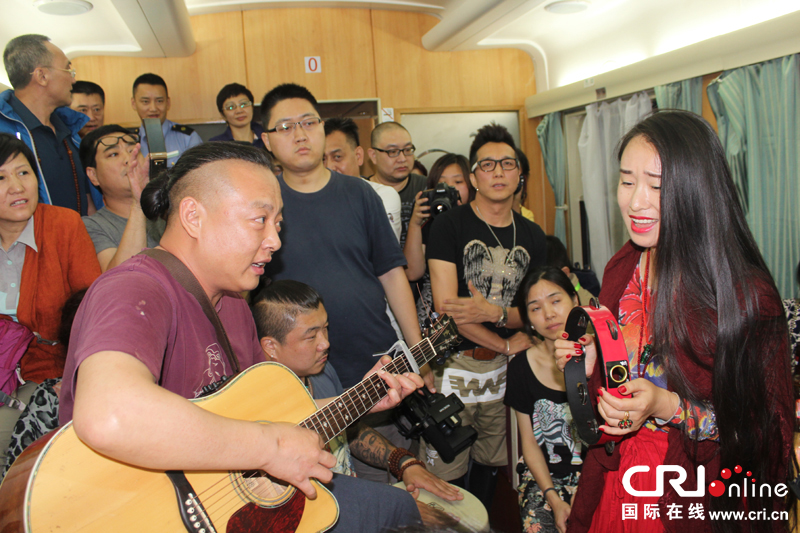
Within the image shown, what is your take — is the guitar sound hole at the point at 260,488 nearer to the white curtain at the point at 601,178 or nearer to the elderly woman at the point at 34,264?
the elderly woman at the point at 34,264

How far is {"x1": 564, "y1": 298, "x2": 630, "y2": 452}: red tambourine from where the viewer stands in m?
1.26

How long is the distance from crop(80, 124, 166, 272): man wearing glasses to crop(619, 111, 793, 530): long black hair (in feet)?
6.49

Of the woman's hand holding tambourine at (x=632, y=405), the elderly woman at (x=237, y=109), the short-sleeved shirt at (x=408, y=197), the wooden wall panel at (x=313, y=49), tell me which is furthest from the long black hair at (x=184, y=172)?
the wooden wall panel at (x=313, y=49)

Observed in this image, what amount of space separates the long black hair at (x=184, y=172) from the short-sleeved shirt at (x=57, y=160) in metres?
1.77

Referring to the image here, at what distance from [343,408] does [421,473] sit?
66cm

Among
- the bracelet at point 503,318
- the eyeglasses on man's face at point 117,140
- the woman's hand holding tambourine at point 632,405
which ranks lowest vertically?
the bracelet at point 503,318

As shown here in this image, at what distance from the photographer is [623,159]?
1.46 metres

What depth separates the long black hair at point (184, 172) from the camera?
4.47 ft

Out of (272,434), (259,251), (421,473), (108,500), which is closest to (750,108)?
(421,473)

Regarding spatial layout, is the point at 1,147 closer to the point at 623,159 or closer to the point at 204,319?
the point at 204,319

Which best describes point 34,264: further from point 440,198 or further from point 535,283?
point 535,283

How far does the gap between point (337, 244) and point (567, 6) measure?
370cm

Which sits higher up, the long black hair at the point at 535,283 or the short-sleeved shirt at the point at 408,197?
the short-sleeved shirt at the point at 408,197

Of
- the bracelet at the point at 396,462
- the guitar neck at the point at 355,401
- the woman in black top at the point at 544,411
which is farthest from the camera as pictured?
the woman in black top at the point at 544,411
